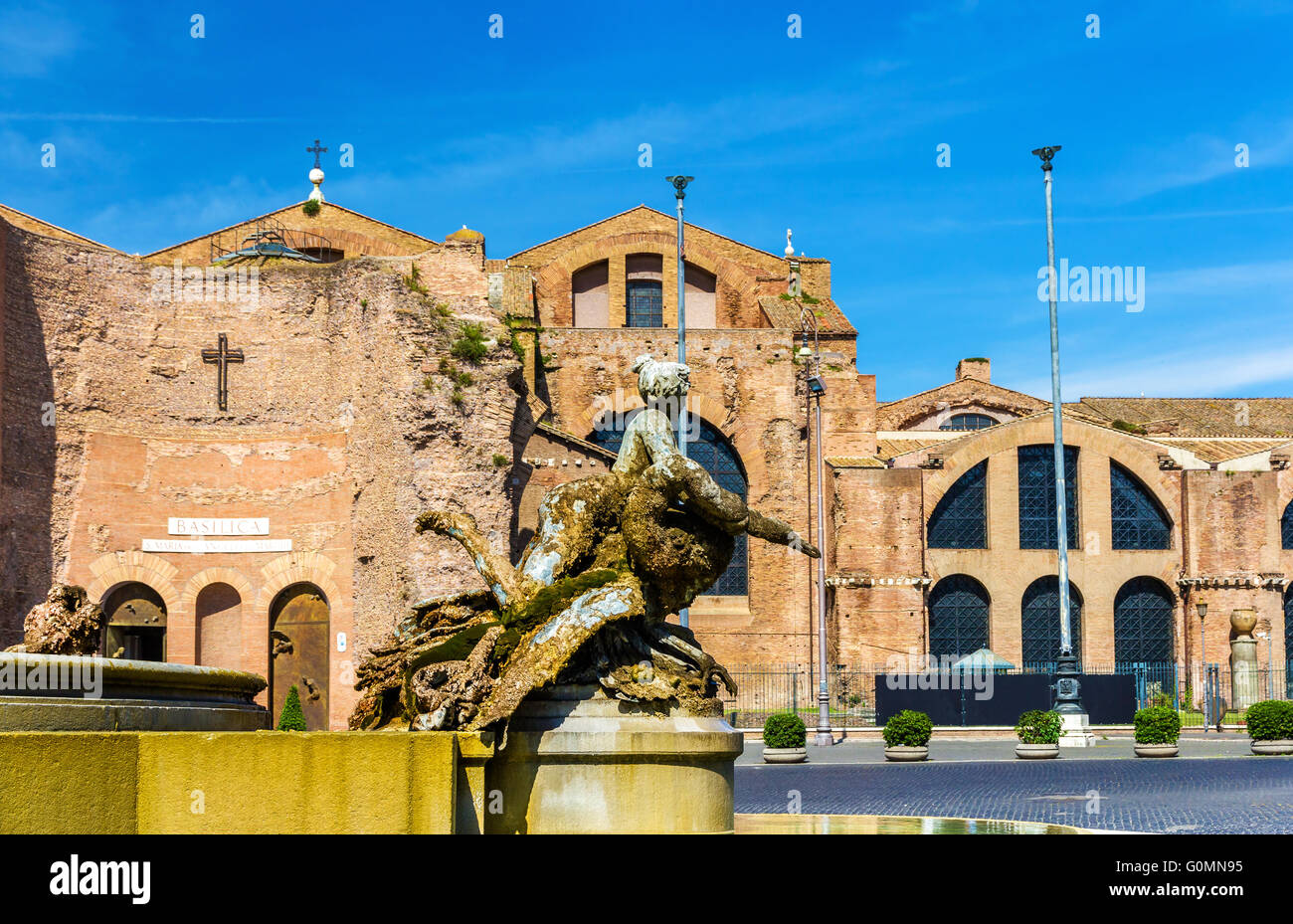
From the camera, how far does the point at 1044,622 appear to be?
40.8m

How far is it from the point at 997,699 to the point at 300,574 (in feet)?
48.9

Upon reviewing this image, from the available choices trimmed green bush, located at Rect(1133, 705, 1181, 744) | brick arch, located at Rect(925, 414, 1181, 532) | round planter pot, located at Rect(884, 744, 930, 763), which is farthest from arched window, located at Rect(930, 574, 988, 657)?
round planter pot, located at Rect(884, 744, 930, 763)

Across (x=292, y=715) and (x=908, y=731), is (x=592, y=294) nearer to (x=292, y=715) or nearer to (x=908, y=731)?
(x=292, y=715)

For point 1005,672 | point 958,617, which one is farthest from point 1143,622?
point 1005,672

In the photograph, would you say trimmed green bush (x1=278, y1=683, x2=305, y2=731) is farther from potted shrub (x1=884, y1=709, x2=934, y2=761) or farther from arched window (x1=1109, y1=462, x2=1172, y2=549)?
arched window (x1=1109, y1=462, x2=1172, y2=549)

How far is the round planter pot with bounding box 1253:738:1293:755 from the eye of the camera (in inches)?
886

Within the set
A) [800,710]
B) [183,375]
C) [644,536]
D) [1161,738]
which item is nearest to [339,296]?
[183,375]

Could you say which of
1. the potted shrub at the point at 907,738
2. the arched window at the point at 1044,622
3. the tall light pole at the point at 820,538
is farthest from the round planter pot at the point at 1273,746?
the arched window at the point at 1044,622

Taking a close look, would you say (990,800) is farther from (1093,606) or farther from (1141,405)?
(1141,405)

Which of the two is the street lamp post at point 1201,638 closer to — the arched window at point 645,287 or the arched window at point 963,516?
the arched window at point 963,516

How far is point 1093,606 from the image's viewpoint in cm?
4072

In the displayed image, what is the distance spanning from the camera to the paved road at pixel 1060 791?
501 inches

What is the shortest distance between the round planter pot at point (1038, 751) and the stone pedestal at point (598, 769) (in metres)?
18.1

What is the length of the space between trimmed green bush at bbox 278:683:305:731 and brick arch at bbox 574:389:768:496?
1524cm
